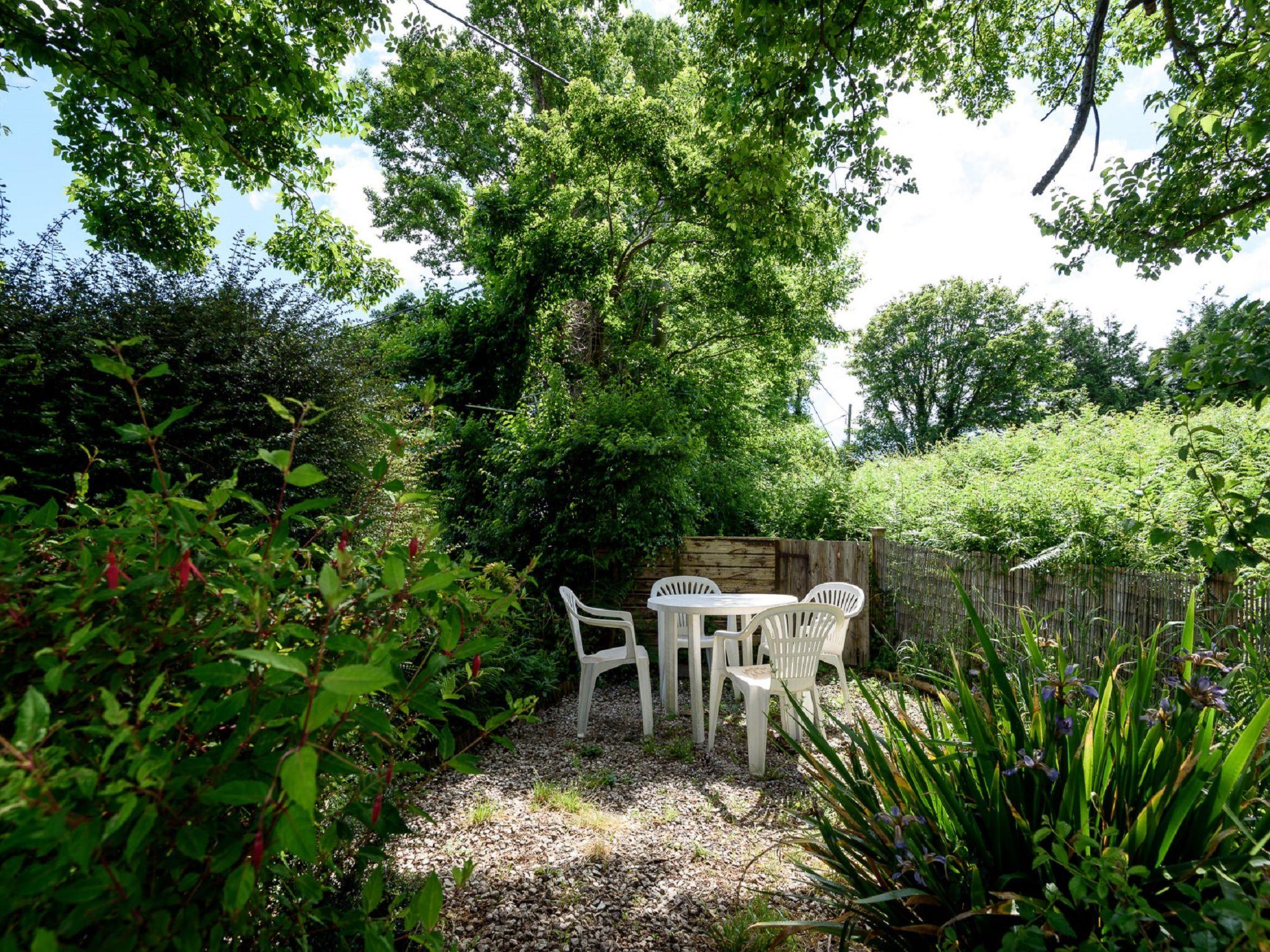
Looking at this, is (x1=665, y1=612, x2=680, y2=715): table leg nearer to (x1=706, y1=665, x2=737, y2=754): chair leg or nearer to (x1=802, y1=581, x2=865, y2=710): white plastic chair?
(x1=706, y1=665, x2=737, y2=754): chair leg

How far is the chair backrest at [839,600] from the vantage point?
173 inches

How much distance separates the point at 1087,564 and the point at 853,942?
3.79 meters

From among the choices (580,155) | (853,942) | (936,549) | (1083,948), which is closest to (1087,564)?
(936,549)

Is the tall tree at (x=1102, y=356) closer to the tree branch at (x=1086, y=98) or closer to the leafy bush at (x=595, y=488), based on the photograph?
the leafy bush at (x=595, y=488)

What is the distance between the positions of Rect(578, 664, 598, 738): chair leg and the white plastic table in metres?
0.66

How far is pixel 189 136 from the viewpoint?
4.16 meters

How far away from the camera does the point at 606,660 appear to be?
15.0 ft

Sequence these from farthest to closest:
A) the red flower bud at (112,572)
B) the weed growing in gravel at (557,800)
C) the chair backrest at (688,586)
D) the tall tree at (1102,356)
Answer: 1. the tall tree at (1102,356)
2. the chair backrest at (688,586)
3. the weed growing in gravel at (557,800)
4. the red flower bud at (112,572)

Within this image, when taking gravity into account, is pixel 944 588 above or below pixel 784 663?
above

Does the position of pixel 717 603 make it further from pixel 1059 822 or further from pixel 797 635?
pixel 1059 822

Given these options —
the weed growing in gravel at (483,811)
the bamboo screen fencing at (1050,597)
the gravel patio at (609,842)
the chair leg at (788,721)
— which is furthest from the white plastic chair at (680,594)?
the weed growing in gravel at (483,811)

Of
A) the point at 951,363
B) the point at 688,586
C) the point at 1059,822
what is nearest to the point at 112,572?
the point at 1059,822

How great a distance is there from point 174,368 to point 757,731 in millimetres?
4658

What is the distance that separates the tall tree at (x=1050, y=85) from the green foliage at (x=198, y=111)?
3.15m
